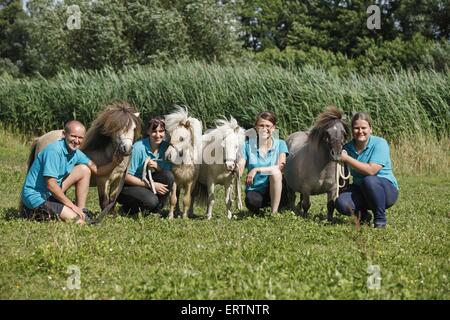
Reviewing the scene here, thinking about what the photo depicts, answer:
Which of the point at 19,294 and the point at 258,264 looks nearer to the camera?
the point at 19,294

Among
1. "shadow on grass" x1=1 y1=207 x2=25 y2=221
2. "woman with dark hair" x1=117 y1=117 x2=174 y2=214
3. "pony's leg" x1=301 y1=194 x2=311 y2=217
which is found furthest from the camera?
"pony's leg" x1=301 y1=194 x2=311 y2=217

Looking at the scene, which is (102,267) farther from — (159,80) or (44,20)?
(44,20)

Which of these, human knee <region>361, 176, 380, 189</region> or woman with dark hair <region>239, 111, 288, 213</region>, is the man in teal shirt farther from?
human knee <region>361, 176, 380, 189</region>

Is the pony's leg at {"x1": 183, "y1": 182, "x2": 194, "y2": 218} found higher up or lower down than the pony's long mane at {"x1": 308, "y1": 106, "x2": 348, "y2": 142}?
lower down

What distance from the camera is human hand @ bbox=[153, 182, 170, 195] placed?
29.1 feet

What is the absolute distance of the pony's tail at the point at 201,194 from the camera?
953cm

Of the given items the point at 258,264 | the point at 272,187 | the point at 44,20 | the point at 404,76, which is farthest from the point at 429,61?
the point at 258,264

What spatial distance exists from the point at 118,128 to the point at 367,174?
10.9 ft

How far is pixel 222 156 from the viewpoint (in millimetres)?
8602

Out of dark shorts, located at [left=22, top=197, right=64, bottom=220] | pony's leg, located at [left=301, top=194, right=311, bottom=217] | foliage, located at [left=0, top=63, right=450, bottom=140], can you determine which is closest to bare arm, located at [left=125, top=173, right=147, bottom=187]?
dark shorts, located at [left=22, top=197, right=64, bottom=220]

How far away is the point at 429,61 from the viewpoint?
101 feet

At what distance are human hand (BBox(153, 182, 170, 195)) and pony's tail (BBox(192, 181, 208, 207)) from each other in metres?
0.69

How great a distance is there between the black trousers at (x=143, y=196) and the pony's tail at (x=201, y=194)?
61cm
